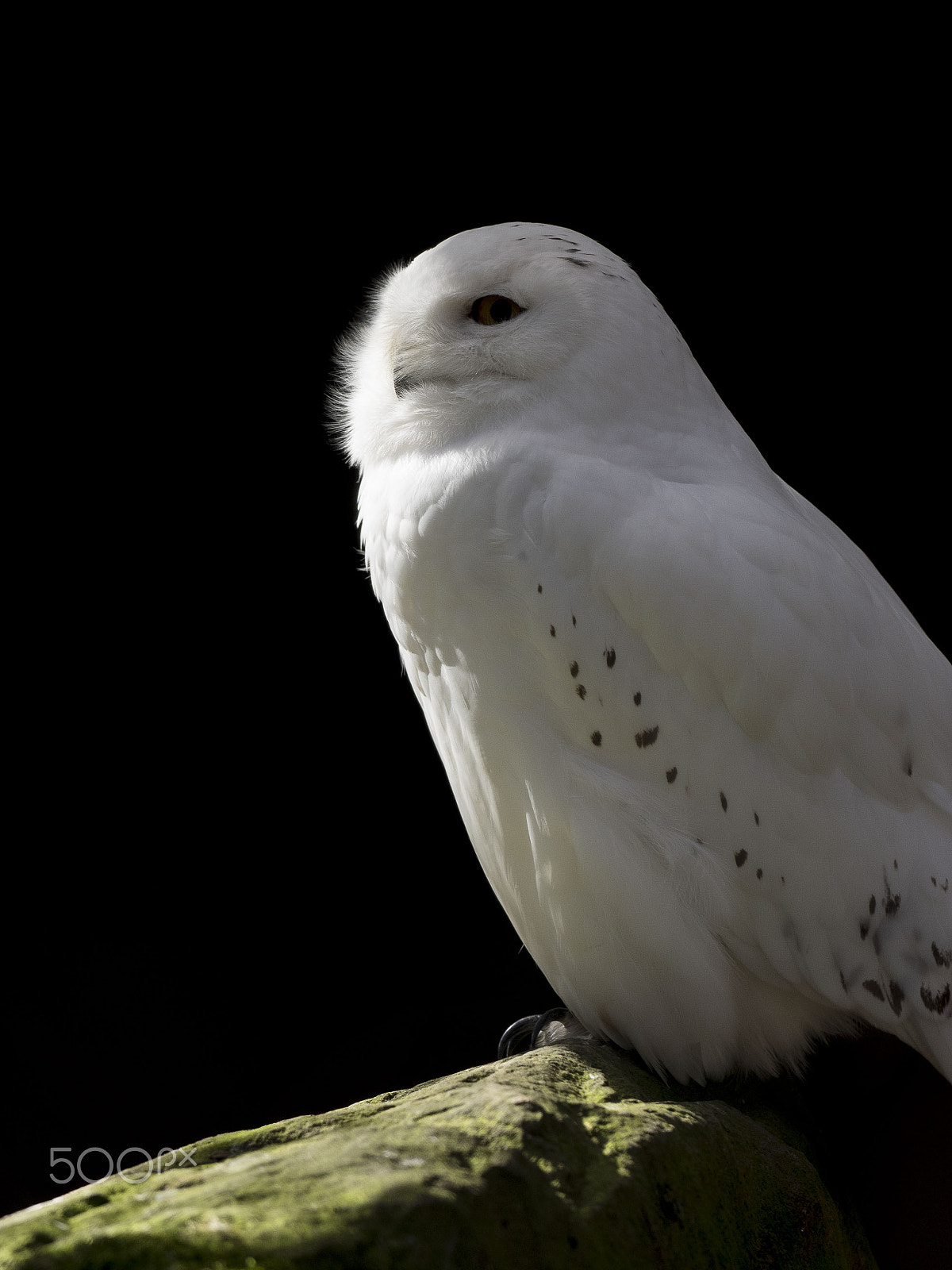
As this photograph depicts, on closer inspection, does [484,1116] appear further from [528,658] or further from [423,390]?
[423,390]

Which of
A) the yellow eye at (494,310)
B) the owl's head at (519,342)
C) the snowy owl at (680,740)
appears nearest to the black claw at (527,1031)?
the snowy owl at (680,740)

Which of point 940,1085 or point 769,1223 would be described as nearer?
point 769,1223

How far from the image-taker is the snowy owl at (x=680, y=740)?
1.30 meters

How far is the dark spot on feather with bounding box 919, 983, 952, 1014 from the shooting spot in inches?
50.8

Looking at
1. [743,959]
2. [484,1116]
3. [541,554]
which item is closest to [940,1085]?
[743,959]

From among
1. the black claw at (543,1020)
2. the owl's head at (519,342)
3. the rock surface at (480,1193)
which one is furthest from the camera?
the black claw at (543,1020)

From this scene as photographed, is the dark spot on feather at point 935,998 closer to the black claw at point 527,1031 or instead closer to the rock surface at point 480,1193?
the rock surface at point 480,1193

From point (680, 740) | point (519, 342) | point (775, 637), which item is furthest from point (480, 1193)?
point (519, 342)

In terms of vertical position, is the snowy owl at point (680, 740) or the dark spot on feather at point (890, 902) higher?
the snowy owl at point (680, 740)

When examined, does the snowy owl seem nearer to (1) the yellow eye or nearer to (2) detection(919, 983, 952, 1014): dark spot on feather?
(2) detection(919, 983, 952, 1014): dark spot on feather

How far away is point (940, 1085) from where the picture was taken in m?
1.49

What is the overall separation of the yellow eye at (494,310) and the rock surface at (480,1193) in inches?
40.7

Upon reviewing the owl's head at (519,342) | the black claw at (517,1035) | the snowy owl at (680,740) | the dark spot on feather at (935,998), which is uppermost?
the owl's head at (519,342)

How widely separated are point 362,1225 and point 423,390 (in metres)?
1.10
